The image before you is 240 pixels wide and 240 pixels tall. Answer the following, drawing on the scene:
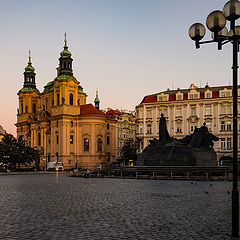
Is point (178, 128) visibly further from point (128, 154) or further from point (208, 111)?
point (128, 154)

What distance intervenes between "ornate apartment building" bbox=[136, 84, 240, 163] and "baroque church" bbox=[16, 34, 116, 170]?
492 inches

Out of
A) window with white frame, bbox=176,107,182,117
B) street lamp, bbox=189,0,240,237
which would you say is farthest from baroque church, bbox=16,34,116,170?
street lamp, bbox=189,0,240,237

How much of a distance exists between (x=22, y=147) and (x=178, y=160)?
5101 centimetres

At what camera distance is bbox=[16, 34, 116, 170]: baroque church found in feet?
277

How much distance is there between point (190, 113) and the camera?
2968 inches

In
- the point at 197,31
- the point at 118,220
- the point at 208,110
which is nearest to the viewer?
the point at 197,31

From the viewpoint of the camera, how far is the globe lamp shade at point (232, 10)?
895cm

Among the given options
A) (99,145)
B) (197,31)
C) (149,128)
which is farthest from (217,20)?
(99,145)

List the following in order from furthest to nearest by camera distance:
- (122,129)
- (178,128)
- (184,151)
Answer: (122,129) < (178,128) < (184,151)

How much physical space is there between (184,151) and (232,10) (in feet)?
83.2

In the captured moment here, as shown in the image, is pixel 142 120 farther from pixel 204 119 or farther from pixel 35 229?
pixel 35 229

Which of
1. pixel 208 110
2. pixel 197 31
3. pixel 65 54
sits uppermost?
pixel 65 54

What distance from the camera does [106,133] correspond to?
92750 mm

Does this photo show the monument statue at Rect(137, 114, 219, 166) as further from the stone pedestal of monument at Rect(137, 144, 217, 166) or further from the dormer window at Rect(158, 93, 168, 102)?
the dormer window at Rect(158, 93, 168, 102)
